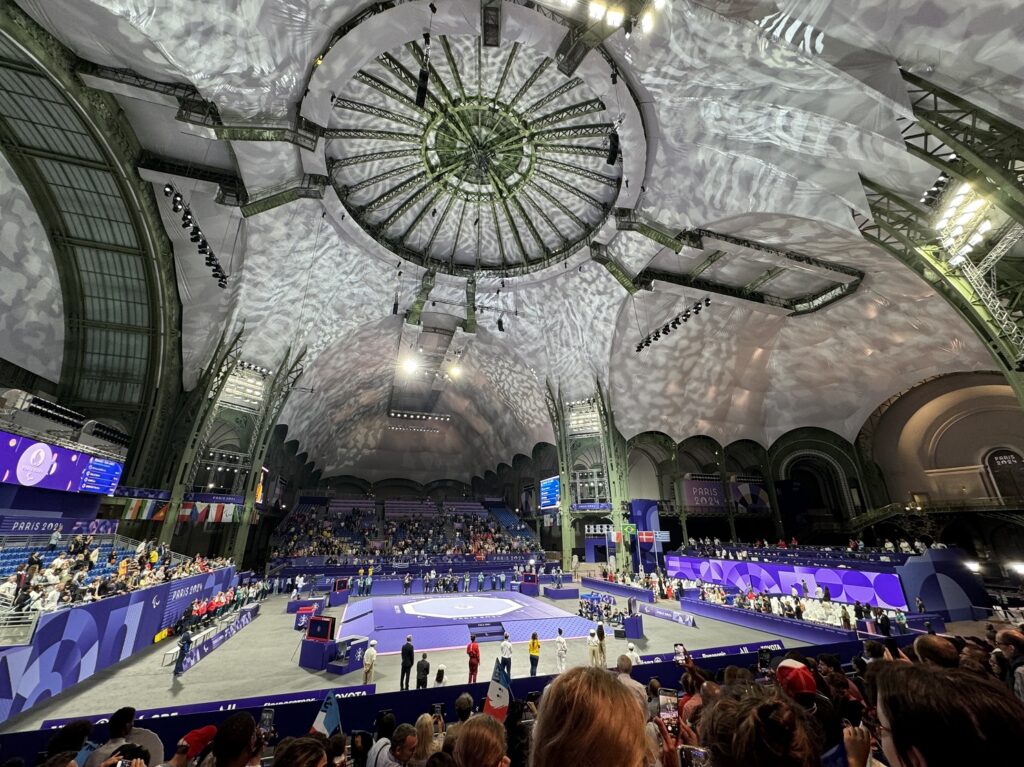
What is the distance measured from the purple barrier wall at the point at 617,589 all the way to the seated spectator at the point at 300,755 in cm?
2432

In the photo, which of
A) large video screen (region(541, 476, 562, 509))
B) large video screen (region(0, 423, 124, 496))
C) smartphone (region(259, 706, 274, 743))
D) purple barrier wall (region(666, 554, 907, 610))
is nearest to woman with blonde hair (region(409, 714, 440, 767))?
smartphone (region(259, 706, 274, 743))

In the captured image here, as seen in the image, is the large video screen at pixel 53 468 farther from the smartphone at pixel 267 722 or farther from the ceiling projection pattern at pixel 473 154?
the ceiling projection pattern at pixel 473 154

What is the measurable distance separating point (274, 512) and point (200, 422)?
56.5ft

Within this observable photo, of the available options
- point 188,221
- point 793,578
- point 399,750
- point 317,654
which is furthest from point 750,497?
point 188,221

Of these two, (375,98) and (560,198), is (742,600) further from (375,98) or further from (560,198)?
(375,98)

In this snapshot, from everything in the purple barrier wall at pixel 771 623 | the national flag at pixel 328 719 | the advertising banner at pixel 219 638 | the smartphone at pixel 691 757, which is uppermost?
the smartphone at pixel 691 757

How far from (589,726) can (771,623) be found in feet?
66.6

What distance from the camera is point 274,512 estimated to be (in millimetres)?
37531

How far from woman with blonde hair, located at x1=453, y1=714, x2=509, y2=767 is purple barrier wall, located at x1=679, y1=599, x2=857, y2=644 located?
16906 millimetres

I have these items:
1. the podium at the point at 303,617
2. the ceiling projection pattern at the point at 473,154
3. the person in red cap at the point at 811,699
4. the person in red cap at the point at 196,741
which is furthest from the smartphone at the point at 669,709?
the ceiling projection pattern at the point at 473,154

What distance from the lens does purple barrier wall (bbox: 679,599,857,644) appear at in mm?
14945

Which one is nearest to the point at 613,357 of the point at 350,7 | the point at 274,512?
Answer: the point at 350,7

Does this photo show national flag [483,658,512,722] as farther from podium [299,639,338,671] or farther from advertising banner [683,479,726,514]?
advertising banner [683,479,726,514]

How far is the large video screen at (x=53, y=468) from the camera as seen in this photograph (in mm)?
13477
